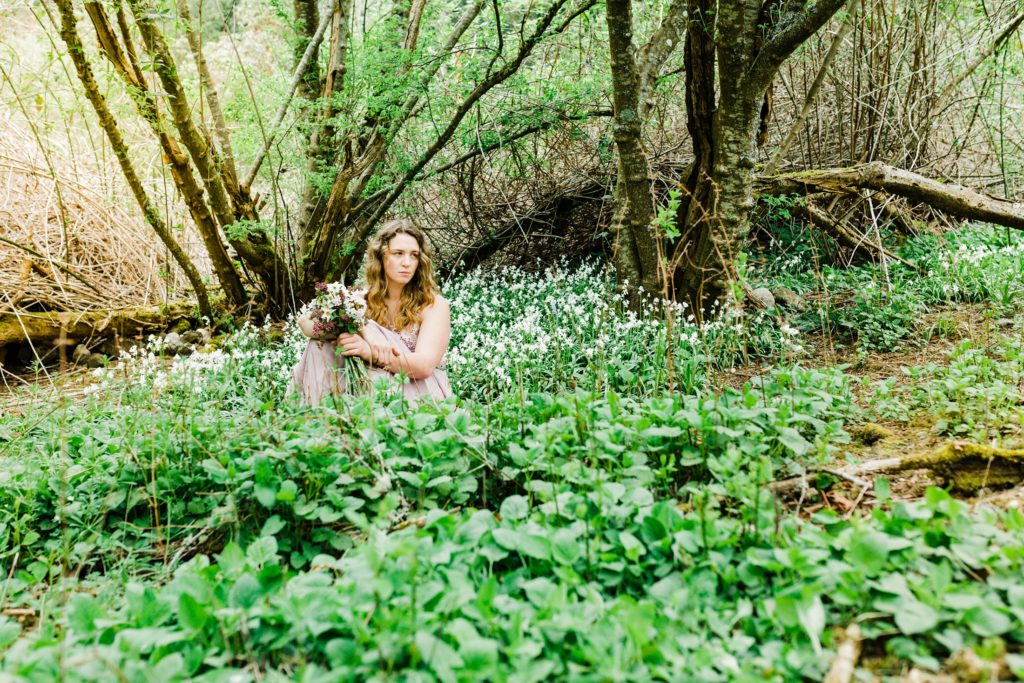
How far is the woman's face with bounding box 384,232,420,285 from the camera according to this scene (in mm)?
4598

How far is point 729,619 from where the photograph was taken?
1.61 m

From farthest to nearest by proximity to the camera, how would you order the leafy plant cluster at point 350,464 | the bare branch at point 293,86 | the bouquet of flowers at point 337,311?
the bare branch at point 293,86 → the bouquet of flowers at point 337,311 → the leafy plant cluster at point 350,464

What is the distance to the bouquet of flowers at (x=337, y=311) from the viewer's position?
3.57 metres

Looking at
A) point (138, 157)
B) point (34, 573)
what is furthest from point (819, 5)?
point (138, 157)

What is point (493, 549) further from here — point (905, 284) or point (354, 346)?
point (905, 284)

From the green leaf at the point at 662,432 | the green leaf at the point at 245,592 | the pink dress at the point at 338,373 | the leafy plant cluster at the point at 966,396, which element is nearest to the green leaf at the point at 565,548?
the green leaf at the point at 662,432

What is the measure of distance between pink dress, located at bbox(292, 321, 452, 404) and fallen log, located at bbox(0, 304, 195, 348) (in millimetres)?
3055

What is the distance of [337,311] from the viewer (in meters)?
3.62

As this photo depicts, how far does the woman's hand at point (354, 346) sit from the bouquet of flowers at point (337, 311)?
0.04 meters

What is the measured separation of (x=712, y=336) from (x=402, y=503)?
3004 mm

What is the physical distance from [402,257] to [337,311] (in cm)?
108

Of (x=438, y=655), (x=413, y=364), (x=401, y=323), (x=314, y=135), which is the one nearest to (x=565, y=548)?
(x=438, y=655)

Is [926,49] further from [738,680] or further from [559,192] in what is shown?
[738,680]

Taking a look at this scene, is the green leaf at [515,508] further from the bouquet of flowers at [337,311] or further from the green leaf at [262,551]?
the bouquet of flowers at [337,311]
